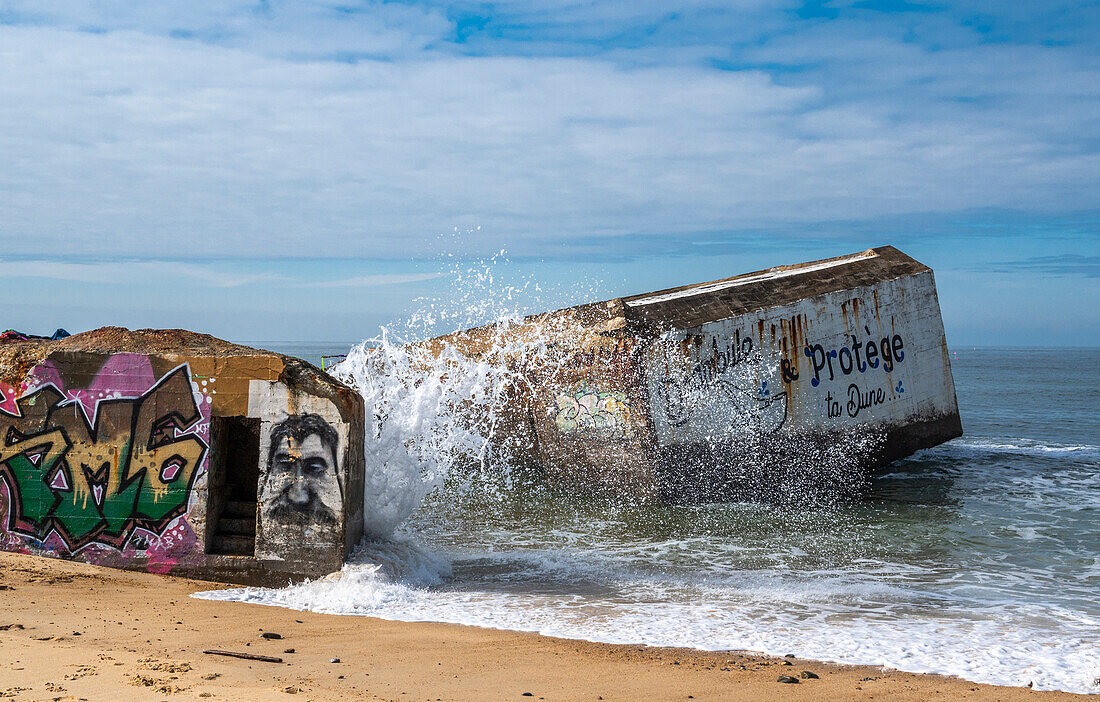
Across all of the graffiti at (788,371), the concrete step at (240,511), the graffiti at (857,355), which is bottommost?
the concrete step at (240,511)

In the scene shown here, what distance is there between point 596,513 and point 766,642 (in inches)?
188

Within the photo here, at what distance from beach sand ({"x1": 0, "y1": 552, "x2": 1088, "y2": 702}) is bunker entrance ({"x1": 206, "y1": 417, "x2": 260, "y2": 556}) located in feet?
2.56

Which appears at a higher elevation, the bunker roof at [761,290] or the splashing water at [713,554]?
the bunker roof at [761,290]

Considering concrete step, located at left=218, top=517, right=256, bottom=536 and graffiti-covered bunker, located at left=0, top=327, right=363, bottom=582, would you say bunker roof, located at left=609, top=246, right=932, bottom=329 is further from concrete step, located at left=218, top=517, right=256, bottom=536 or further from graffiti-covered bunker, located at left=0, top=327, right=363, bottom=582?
concrete step, located at left=218, top=517, right=256, bottom=536

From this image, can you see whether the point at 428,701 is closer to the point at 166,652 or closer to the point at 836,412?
the point at 166,652

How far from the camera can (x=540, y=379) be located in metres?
11.1

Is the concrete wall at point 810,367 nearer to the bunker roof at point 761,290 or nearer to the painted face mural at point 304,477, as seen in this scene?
the bunker roof at point 761,290

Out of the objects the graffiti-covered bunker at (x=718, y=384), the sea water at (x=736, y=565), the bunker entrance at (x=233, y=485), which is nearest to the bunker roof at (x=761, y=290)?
the graffiti-covered bunker at (x=718, y=384)

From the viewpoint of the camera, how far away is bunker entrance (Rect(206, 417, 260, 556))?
20.6 ft

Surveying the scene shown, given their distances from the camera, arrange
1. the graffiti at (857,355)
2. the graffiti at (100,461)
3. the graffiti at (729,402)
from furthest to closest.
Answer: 1. the graffiti at (857,355)
2. the graffiti at (729,402)
3. the graffiti at (100,461)

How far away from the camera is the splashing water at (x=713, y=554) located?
5.46m

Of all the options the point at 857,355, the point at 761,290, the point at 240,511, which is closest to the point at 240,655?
the point at 240,511

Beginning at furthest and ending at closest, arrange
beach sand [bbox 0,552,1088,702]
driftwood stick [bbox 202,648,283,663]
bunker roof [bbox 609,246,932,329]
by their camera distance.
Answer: bunker roof [bbox 609,246,932,329]
driftwood stick [bbox 202,648,283,663]
beach sand [bbox 0,552,1088,702]

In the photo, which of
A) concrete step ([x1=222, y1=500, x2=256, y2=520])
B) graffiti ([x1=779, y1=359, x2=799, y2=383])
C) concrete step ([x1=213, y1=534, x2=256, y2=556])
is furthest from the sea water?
graffiti ([x1=779, y1=359, x2=799, y2=383])
